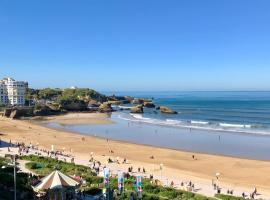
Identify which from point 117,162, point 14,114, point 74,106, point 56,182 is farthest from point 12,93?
point 56,182

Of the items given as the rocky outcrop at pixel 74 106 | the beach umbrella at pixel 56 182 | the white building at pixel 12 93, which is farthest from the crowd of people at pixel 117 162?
the white building at pixel 12 93

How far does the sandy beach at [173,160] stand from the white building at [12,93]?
73.0m

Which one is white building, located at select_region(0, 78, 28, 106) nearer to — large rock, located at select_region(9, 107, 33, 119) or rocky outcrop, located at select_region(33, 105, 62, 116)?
rocky outcrop, located at select_region(33, 105, 62, 116)

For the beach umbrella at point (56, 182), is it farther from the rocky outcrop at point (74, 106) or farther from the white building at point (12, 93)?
the white building at point (12, 93)

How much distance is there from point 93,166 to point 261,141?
3042 centimetres

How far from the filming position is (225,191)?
96.4ft

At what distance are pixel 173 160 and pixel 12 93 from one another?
103 meters

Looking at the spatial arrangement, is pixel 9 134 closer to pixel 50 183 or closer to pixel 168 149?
pixel 168 149

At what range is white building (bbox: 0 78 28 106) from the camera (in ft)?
438

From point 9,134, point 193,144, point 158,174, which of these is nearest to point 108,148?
point 193,144

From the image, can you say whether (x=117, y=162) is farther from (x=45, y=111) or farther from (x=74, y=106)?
(x=74, y=106)

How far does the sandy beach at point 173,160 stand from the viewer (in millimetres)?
35541

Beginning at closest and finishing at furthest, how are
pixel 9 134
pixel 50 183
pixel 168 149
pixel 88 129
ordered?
pixel 50 183
pixel 168 149
pixel 9 134
pixel 88 129

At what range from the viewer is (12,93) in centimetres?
13462
